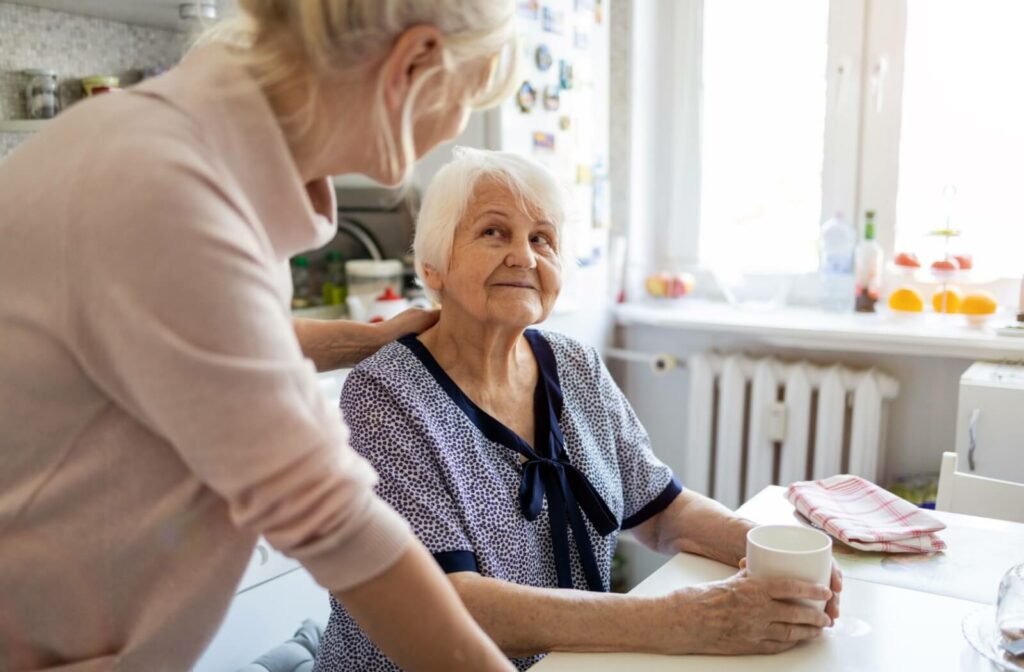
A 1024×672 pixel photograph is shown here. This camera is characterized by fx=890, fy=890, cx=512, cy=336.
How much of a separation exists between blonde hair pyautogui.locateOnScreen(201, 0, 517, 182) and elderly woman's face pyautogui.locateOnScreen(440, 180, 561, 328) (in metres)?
0.68

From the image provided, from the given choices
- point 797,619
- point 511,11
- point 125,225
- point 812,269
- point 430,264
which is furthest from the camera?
point 812,269

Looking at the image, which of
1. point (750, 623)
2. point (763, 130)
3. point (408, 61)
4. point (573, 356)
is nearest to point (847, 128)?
point (763, 130)

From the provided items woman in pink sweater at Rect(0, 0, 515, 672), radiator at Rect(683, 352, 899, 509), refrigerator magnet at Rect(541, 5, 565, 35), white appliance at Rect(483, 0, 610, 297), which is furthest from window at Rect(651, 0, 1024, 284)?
woman in pink sweater at Rect(0, 0, 515, 672)

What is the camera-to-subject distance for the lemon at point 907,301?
7.78 feet

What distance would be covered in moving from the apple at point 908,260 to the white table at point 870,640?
1.42 meters

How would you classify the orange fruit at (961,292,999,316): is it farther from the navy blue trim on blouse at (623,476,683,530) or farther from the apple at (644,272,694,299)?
the navy blue trim on blouse at (623,476,683,530)

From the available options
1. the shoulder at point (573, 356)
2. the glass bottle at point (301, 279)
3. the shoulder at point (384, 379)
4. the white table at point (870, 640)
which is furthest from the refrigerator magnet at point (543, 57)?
the white table at point (870, 640)

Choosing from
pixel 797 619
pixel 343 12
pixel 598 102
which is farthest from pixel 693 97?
pixel 343 12

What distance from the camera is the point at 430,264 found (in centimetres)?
141

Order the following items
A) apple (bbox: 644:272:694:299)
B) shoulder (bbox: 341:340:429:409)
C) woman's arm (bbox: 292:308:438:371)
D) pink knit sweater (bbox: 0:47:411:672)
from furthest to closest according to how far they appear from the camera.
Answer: apple (bbox: 644:272:694:299), woman's arm (bbox: 292:308:438:371), shoulder (bbox: 341:340:429:409), pink knit sweater (bbox: 0:47:411:672)

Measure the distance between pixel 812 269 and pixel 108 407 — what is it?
94.9 inches

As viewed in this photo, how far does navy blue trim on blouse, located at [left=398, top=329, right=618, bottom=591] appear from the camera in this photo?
127cm

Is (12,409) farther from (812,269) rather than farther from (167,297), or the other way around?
(812,269)

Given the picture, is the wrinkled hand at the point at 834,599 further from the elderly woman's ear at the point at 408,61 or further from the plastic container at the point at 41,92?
the plastic container at the point at 41,92
